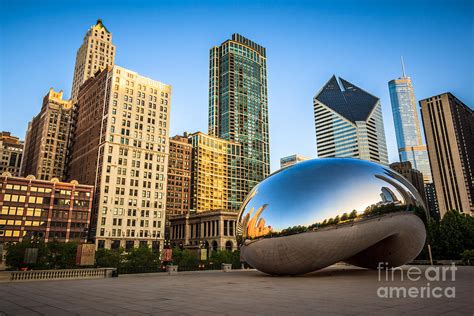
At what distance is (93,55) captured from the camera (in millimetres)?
161375

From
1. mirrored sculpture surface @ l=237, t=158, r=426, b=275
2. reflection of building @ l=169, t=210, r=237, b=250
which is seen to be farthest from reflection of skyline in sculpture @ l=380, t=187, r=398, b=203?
reflection of building @ l=169, t=210, r=237, b=250

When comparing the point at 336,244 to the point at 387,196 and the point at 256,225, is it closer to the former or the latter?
the point at 387,196

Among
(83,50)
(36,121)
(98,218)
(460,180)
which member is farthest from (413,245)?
(460,180)

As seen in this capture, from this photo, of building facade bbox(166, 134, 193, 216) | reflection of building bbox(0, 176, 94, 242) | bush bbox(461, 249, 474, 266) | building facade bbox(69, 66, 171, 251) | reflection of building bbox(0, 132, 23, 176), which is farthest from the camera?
reflection of building bbox(0, 132, 23, 176)

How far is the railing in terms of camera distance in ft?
72.0

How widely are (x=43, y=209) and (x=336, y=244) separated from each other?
91.3 meters

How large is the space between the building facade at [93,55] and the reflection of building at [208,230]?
83251 millimetres

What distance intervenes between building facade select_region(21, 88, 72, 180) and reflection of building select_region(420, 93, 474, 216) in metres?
186

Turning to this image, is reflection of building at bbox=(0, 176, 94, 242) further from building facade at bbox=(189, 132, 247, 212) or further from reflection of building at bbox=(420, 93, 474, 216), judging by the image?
reflection of building at bbox=(420, 93, 474, 216)

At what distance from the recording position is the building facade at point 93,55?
15875 centimetres

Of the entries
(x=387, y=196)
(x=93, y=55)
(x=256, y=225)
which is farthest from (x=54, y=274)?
(x=93, y=55)

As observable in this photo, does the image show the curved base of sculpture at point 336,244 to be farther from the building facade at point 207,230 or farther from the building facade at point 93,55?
the building facade at point 93,55

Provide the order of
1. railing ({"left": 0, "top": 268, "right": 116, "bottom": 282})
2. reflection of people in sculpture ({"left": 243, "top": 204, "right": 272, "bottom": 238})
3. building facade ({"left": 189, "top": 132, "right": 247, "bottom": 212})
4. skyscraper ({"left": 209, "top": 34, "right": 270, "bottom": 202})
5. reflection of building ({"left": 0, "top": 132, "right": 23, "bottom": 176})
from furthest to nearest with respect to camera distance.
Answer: skyscraper ({"left": 209, "top": 34, "right": 270, "bottom": 202}) → reflection of building ({"left": 0, "top": 132, "right": 23, "bottom": 176}) → building facade ({"left": 189, "top": 132, "right": 247, "bottom": 212}) → railing ({"left": 0, "top": 268, "right": 116, "bottom": 282}) → reflection of people in sculpture ({"left": 243, "top": 204, "right": 272, "bottom": 238})

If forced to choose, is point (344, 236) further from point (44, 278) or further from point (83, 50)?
point (83, 50)
